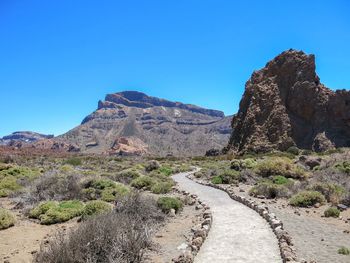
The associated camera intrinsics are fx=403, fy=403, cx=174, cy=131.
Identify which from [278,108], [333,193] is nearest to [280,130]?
[278,108]

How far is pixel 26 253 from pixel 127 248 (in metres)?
3.70

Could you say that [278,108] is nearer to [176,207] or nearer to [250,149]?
[250,149]

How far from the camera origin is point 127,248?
9539 millimetres

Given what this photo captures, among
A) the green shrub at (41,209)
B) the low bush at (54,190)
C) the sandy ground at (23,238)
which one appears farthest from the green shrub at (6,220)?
the low bush at (54,190)

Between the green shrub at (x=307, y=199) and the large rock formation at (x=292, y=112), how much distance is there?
3861cm

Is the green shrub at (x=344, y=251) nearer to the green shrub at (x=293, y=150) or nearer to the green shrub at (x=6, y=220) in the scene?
the green shrub at (x=6, y=220)

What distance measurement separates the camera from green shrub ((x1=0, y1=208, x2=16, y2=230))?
14.7 m

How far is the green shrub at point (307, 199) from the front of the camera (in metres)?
17.9

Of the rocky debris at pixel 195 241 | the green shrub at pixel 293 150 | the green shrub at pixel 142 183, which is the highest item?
the green shrub at pixel 293 150

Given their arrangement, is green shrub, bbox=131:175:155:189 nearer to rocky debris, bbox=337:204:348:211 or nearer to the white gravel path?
the white gravel path

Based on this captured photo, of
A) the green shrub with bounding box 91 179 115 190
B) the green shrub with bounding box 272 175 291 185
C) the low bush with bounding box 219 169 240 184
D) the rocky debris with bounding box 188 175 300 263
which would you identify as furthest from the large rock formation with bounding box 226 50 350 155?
the rocky debris with bounding box 188 175 300 263

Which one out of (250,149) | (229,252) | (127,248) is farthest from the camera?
(250,149)

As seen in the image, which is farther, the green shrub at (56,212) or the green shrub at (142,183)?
the green shrub at (142,183)

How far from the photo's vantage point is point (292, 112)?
61.1m
